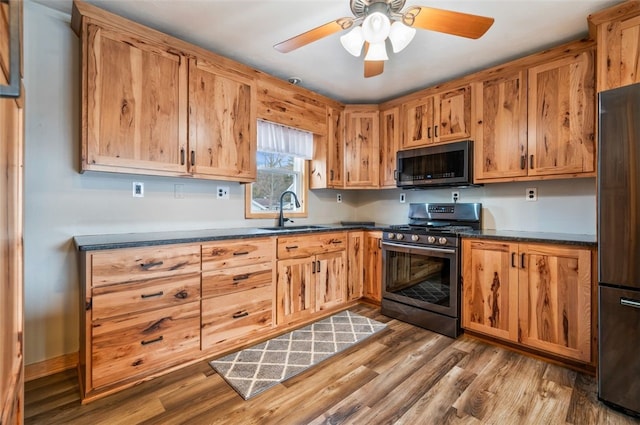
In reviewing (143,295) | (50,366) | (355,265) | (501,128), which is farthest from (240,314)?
(501,128)

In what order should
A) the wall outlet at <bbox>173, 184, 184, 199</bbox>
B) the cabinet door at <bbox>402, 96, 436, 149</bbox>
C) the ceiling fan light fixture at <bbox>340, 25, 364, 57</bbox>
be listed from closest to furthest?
the ceiling fan light fixture at <bbox>340, 25, 364, 57</bbox> → the wall outlet at <bbox>173, 184, 184, 199</bbox> → the cabinet door at <bbox>402, 96, 436, 149</bbox>

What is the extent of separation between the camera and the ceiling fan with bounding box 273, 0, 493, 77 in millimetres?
1529

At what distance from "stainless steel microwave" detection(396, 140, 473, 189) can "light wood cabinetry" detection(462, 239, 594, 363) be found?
673 mm

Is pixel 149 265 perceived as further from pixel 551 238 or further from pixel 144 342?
pixel 551 238

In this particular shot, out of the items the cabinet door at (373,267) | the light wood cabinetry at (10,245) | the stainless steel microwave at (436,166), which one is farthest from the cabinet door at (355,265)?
the light wood cabinetry at (10,245)

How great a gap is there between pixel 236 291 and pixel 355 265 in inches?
57.6

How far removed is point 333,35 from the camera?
2281 mm

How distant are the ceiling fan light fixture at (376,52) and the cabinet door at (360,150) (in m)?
1.65

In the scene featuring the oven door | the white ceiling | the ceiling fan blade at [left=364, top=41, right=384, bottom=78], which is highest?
the white ceiling

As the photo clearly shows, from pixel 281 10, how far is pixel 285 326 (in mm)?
2513

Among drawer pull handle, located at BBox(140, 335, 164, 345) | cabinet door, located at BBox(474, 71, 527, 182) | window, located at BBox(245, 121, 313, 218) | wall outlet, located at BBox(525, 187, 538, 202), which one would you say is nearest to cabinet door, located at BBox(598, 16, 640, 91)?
cabinet door, located at BBox(474, 71, 527, 182)

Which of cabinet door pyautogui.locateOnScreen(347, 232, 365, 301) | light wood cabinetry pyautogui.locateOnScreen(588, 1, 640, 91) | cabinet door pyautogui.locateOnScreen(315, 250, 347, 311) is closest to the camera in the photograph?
light wood cabinetry pyautogui.locateOnScreen(588, 1, 640, 91)

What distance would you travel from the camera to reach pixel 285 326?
2695 mm

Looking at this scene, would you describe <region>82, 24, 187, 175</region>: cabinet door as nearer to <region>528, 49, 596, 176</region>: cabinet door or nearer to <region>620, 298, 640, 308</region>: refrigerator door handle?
<region>528, 49, 596, 176</region>: cabinet door
